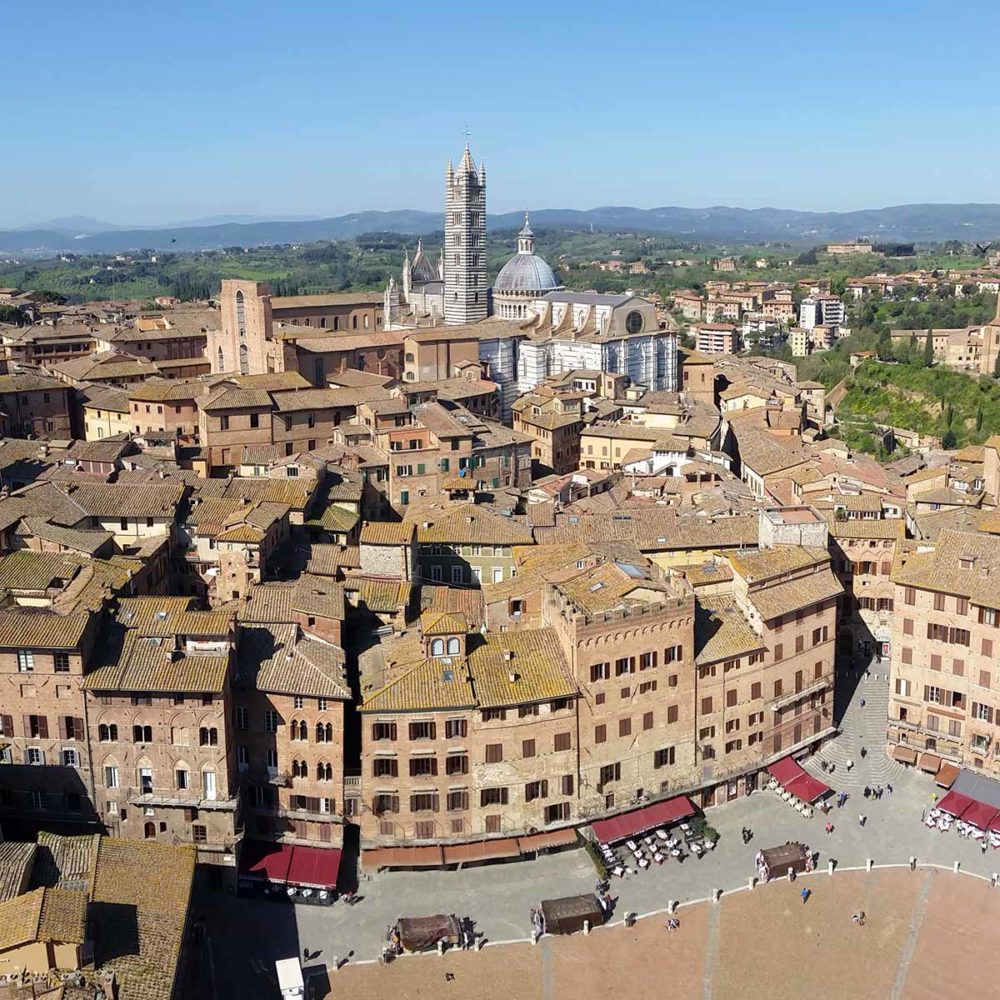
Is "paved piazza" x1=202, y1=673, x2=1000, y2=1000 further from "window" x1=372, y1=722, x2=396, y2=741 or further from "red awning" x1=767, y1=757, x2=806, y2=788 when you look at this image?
"window" x1=372, y1=722, x2=396, y2=741

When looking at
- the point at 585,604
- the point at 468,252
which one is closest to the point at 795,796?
the point at 585,604

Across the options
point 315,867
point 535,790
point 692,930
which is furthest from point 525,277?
point 692,930

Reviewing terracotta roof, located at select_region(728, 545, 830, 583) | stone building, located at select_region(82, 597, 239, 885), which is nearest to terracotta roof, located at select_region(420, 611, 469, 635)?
stone building, located at select_region(82, 597, 239, 885)

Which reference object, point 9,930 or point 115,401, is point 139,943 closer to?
point 9,930

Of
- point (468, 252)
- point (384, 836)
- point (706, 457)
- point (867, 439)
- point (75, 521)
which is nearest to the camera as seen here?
point (384, 836)

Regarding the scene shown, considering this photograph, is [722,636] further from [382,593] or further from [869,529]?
[869,529]

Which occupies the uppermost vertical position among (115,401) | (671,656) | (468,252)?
(468,252)

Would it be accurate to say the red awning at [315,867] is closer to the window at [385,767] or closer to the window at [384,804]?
the window at [384,804]
